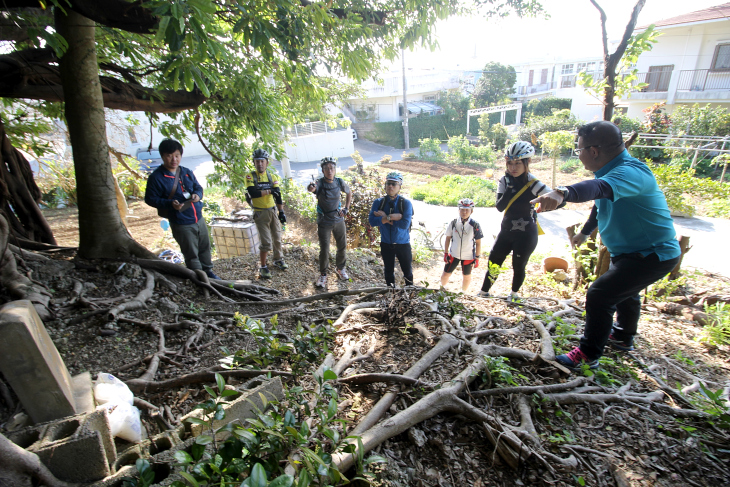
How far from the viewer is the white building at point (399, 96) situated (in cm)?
3120

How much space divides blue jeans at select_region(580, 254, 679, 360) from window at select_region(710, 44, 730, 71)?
67.0 feet

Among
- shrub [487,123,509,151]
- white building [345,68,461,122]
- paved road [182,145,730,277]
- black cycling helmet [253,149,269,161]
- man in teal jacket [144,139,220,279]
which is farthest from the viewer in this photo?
white building [345,68,461,122]

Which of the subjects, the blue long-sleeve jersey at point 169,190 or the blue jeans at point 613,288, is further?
the blue long-sleeve jersey at point 169,190

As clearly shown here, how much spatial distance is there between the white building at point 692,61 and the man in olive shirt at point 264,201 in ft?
63.3

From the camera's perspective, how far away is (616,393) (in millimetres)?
2449

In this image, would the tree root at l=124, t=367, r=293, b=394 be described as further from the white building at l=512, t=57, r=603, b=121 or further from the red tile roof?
the white building at l=512, t=57, r=603, b=121

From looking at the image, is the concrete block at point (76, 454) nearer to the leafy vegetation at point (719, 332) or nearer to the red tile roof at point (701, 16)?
the leafy vegetation at point (719, 332)

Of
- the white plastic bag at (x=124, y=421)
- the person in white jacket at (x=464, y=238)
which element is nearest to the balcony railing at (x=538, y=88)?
the person in white jacket at (x=464, y=238)

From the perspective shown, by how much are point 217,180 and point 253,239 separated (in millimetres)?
2034

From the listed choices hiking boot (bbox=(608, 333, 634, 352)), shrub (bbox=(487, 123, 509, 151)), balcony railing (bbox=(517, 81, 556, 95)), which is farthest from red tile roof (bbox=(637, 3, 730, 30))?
hiking boot (bbox=(608, 333, 634, 352))

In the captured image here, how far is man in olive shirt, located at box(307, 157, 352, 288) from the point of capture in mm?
5316

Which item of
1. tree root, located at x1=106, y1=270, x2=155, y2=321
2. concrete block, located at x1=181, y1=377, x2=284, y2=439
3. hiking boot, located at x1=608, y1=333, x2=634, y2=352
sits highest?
concrete block, located at x1=181, y1=377, x2=284, y2=439

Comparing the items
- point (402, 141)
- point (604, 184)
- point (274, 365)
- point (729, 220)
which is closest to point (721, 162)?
point (729, 220)

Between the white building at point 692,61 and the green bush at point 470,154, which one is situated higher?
the white building at point 692,61
